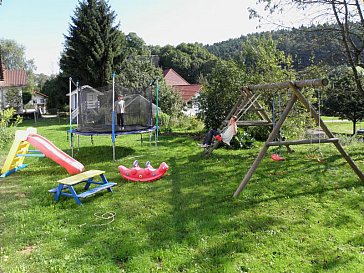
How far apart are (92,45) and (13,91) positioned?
10.9 m

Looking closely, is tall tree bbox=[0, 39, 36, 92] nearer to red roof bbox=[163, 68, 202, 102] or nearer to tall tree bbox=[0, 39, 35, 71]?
tall tree bbox=[0, 39, 35, 71]

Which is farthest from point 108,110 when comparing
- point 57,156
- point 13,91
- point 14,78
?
point 14,78

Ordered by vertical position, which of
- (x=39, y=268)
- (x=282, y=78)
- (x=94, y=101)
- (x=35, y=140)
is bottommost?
(x=39, y=268)

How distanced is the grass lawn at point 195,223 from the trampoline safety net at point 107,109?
121 inches

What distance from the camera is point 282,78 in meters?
11.6

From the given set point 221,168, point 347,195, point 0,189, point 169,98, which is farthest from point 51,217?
point 169,98

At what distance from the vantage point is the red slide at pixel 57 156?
7.21 m

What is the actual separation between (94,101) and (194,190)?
621cm

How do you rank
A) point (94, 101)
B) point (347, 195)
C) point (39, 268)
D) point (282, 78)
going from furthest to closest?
point (282, 78), point (94, 101), point (347, 195), point (39, 268)

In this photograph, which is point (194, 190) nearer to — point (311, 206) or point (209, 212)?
point (209, 212)

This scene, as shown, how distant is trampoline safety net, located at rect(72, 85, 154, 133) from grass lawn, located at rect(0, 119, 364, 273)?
306cm

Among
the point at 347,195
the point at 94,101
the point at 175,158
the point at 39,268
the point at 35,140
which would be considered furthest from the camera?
the point at 94,101

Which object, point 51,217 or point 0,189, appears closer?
point 51,217

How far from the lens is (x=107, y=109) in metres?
10.7
